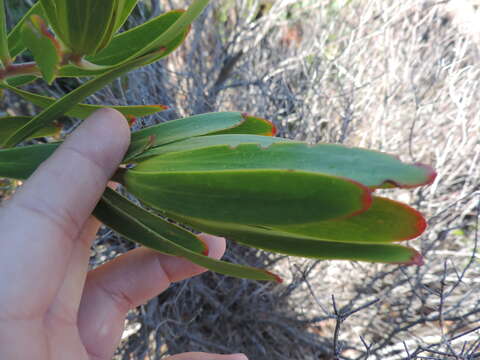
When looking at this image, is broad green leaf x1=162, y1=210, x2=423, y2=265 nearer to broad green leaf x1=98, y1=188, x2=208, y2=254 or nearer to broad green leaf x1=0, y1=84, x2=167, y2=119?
broad green leaf x1=98, y1=188, x2=208, y2=254

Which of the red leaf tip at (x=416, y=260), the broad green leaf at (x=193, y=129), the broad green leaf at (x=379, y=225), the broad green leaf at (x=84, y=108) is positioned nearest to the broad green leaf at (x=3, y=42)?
the broad green leaf at (x=84, y=108)

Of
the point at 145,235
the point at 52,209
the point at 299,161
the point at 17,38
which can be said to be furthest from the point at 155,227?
the point at 17,38

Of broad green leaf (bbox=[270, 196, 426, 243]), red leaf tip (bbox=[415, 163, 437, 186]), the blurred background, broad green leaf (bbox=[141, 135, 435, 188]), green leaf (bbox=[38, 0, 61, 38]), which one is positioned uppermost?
green leaf (bbox=[38, 0, 61, 38])

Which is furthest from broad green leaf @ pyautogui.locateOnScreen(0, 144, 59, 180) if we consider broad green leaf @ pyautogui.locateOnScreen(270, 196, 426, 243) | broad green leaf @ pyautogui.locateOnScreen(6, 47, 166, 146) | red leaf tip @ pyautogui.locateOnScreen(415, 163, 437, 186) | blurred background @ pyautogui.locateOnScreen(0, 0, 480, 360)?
blurred background @ pyautogui.locateOnScreen(0, 0, 480, 360)

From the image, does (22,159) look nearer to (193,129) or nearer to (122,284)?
(193,129)

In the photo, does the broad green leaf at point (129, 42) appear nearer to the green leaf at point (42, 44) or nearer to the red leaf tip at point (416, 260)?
the green leaf at point (42, 44)
